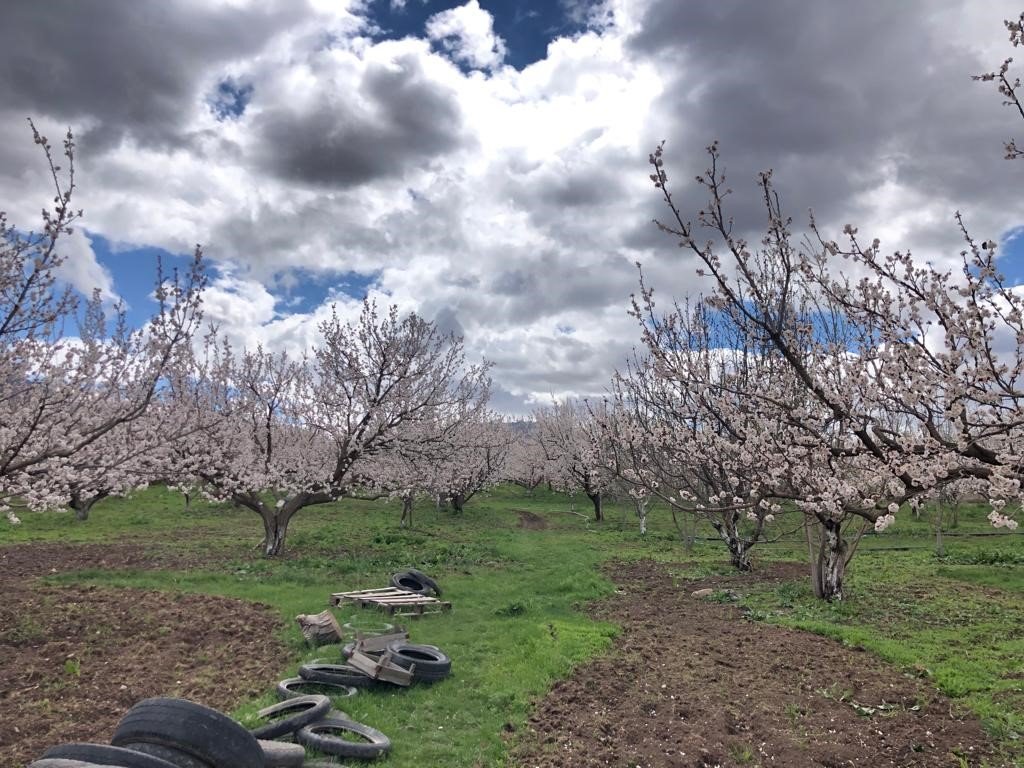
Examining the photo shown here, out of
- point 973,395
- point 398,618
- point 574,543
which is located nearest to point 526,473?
point 574,543

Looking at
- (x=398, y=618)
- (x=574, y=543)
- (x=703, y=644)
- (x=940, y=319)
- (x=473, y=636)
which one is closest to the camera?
(x=940, y=319)

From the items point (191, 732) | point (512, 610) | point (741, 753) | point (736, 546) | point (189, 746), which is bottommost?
point (512, 610)

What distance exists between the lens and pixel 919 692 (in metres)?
8.44

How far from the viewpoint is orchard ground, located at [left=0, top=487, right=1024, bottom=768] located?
7.13 meters

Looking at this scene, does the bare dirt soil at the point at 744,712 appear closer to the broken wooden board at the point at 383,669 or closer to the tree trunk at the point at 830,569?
the broken wooden board at the point at 383,669

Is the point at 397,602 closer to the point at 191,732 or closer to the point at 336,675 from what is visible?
the point at 336,675

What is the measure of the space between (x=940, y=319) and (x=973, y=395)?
87cm

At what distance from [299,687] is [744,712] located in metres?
5.87

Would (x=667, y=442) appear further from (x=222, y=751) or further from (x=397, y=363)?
(x=397, y=363)

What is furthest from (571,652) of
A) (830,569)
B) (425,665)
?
(830,569)

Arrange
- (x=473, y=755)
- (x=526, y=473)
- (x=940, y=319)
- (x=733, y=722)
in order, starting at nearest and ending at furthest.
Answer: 1. (x=940, y=319)
2. (x=473, y=755)
3. (x=733, y=722)
4. (x=526, y=473)

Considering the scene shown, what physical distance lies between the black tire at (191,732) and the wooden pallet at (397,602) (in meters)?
7.66

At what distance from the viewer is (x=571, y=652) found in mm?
10258

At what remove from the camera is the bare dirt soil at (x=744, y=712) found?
674 cm
